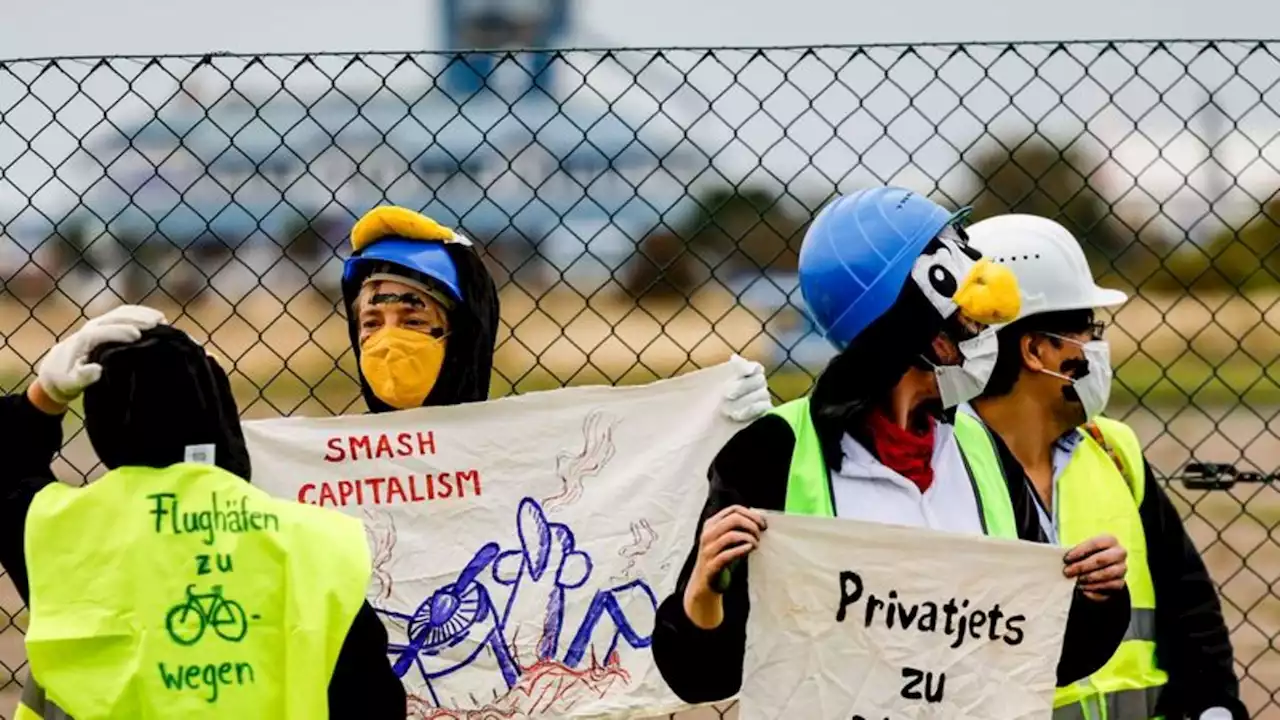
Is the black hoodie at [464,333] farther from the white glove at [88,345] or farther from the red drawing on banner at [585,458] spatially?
the white glove at [88,345]

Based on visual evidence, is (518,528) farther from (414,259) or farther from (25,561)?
(25,561)

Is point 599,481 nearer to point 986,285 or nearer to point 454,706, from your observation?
point 454,706

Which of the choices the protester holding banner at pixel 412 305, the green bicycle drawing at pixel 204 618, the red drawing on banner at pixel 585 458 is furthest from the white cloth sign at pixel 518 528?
the green bicycle drawing at pixel 204 618

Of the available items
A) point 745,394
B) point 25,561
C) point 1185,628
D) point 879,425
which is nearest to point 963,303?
point 879,425

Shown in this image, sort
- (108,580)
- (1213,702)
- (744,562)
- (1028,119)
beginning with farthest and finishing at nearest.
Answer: (1028,119), (1213,702), (744,562), (108,580)

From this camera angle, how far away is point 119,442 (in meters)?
3.14

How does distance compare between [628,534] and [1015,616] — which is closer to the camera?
[1015,616]

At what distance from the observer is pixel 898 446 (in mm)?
3488

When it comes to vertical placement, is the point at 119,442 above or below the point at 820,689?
above

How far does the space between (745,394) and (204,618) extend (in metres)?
1.83

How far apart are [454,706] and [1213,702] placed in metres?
1.56

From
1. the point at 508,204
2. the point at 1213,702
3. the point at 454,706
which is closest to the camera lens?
the point at 1213,702

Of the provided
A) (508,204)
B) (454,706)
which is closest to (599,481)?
(454,706)

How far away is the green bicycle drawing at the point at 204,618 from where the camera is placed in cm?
308
